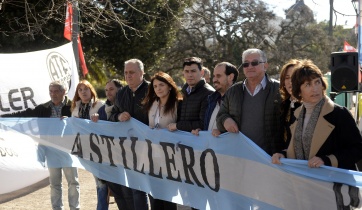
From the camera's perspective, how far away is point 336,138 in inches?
188

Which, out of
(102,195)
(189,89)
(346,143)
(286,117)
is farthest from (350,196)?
(102,195)

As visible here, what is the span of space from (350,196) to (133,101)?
3.15m

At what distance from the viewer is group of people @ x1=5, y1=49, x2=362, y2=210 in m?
4.77

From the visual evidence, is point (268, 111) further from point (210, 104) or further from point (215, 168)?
point (210, 104)

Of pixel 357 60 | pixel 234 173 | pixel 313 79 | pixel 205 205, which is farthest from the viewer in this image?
pixel 357 60

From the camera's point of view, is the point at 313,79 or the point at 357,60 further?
the point at 357,60

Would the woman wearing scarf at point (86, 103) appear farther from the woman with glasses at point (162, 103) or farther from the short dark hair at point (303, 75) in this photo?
the short dark hair at point (303, 75)

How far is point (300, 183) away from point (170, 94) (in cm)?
225

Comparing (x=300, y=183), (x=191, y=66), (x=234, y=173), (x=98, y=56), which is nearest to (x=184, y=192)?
(x=234, y=173)

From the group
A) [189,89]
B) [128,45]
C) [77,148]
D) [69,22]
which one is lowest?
[77,148]

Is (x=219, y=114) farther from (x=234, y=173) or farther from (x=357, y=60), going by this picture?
(x=357, y=60)

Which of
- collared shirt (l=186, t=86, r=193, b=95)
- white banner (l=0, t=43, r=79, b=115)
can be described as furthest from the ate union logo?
collared shirt (l=186, t=86, r=193, b=95)

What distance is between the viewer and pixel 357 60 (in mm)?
12344

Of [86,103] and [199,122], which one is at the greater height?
[86,103]
